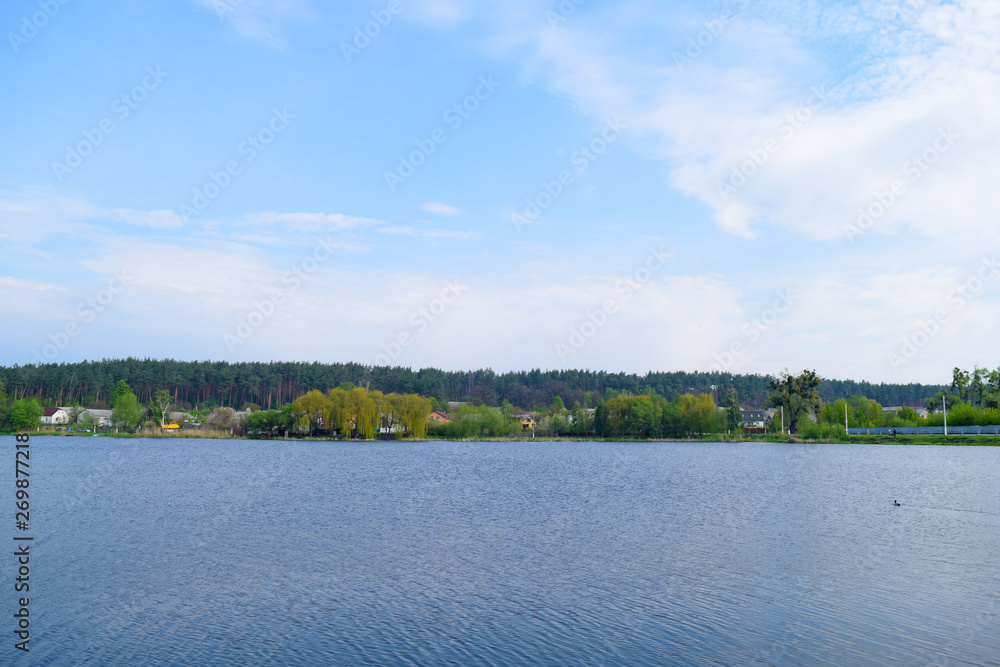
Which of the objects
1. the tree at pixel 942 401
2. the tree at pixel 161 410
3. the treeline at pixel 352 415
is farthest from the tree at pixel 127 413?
the tree at pixel 942 401

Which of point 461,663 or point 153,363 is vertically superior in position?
point 153,363

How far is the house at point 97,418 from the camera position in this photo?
133 metres

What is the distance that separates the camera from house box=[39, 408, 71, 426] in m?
139

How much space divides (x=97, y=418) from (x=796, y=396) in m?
136

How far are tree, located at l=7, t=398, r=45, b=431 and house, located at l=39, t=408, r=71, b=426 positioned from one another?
51.1 ft

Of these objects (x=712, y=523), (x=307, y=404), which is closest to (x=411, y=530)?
(x=712, y=523)

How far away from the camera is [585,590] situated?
18.3m

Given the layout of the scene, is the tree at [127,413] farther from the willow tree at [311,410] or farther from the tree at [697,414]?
the tree at [697,414]

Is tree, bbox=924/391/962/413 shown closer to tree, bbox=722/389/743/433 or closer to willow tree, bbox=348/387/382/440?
tree, bbox=722/389/743/433

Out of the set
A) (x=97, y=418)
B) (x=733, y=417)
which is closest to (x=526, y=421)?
(x=733, y=417)

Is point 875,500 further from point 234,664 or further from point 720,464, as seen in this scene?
point 234,664

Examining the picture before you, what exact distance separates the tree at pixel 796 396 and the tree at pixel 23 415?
131932mm

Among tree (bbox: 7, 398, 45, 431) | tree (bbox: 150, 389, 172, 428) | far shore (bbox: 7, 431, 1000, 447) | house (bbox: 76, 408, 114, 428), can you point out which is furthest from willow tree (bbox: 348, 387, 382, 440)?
tree (bbox: 7, 398, 45, 431)

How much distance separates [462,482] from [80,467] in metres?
33.2
